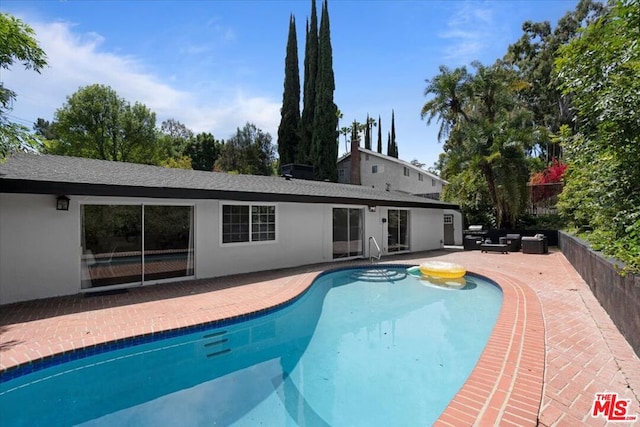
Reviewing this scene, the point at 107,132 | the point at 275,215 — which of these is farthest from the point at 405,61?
the point at 107,132

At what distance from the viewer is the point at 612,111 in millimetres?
4789

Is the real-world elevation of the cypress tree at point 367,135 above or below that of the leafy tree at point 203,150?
above

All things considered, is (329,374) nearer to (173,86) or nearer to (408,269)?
(408,269)

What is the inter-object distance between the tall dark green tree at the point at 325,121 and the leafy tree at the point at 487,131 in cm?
1074

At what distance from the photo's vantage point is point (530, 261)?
1255 cm

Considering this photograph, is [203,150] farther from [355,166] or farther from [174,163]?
[355,166]

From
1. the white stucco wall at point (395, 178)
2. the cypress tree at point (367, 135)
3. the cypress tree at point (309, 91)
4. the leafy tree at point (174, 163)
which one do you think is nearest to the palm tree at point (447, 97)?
the white stucco wall at point (395, 178)

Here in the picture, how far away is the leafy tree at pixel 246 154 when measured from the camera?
3571 centimetres

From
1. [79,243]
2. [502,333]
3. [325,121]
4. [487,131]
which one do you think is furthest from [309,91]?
[502,333]

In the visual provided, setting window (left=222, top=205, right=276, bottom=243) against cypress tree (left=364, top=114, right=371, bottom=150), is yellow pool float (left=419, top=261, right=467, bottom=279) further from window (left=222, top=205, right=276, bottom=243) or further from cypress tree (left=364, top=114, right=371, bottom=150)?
cypress tree (left=364, top=114, right=371, bottom=150)

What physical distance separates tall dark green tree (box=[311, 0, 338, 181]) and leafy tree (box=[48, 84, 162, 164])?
52.4 feet

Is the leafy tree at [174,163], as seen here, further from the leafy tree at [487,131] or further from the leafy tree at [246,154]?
the leafy tree at [487,131]

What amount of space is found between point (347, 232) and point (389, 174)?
17.8m

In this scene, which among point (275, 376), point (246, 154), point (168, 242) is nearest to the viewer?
point (275, 376)
